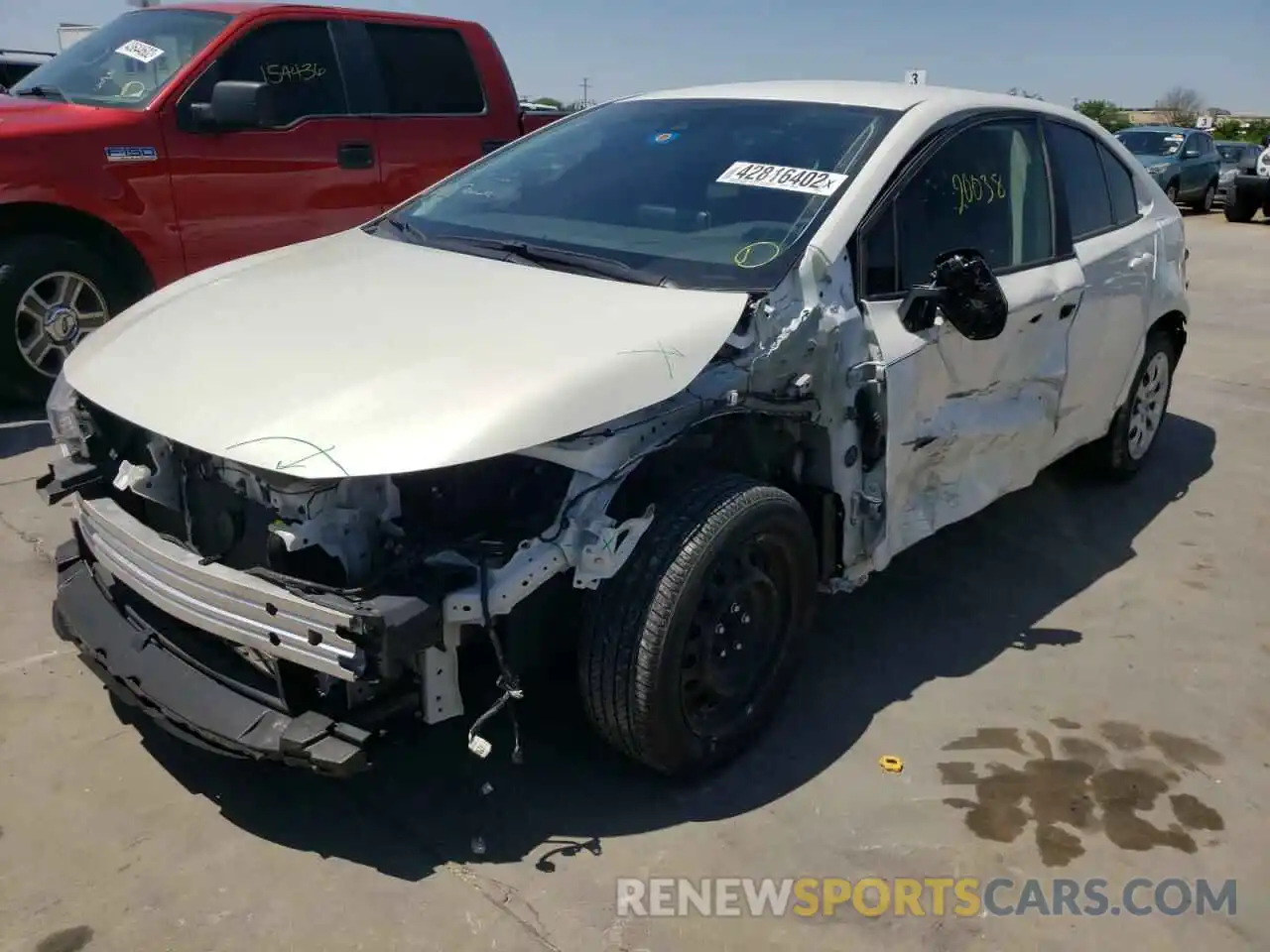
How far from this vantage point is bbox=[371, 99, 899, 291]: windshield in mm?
3218

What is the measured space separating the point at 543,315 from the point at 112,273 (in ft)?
12.8

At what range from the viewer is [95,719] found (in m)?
3.22

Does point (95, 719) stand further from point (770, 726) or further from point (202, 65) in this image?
point (202, 65)

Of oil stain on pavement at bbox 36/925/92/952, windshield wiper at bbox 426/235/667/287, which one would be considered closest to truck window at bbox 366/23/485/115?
windshield wiper at bbox 426/235/667/287

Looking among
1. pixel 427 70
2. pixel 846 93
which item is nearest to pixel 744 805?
pixel 846 93

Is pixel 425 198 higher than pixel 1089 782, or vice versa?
pixel 425 198

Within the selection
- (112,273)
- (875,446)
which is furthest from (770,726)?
(112,273)

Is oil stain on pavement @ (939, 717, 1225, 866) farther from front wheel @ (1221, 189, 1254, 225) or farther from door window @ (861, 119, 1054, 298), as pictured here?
front wheel @ (1221, 189, 1254, 225)

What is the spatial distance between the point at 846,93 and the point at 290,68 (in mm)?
3729

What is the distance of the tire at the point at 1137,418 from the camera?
5.17 meters

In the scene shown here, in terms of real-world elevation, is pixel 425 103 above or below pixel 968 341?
above

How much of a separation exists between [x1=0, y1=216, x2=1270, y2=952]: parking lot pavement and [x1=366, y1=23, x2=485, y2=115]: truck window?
3.66 metres

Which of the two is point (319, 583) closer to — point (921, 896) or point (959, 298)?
point (921, 896)

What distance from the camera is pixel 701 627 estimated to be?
288 cm
